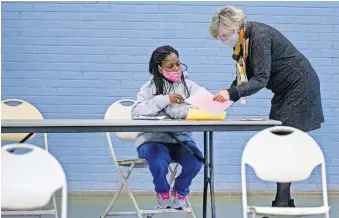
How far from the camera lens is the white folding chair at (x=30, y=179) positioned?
9.89ft

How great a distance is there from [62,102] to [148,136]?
5.35 ft

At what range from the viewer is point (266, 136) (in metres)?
3.53

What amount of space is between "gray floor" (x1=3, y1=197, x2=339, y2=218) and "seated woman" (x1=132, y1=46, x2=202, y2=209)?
32.4 inches

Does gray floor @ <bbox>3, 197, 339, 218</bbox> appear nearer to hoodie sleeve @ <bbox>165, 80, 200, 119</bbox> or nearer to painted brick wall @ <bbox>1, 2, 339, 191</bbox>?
painted brick wall @ <bbox>1, 2, 339, 191</bbox>

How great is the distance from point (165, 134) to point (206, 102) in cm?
57

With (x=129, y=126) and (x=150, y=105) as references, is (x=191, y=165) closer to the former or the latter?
(x=150, y=105)

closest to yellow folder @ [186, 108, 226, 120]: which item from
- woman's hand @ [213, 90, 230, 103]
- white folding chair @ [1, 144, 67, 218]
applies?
woman's hand @ [213, 90, 230, 103]

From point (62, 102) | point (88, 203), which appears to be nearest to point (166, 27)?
point (62, 102)

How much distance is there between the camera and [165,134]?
4.27 meters

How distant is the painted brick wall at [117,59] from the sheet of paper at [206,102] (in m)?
1.94

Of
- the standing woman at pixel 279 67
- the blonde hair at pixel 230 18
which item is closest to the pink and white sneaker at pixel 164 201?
the standing woman at pixel 279 67

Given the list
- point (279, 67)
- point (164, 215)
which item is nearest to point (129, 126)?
point (279, 67)

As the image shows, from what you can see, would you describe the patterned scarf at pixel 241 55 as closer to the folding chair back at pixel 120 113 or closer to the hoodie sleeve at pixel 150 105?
the hoodie sleeve at pixel 150 105

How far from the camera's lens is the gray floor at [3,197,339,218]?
5.05 meters
